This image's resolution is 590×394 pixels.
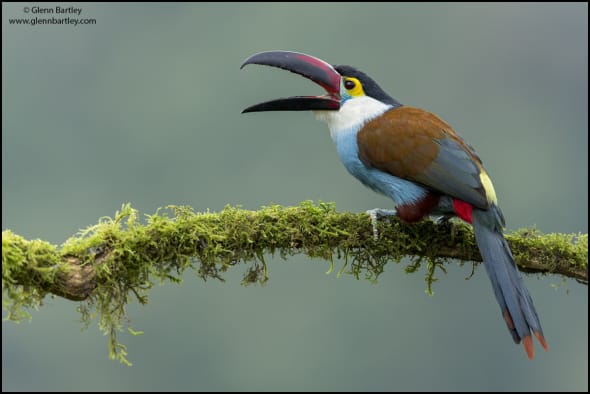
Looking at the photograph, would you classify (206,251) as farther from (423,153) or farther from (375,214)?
(423,153)

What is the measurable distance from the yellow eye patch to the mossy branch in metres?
A: 0.87

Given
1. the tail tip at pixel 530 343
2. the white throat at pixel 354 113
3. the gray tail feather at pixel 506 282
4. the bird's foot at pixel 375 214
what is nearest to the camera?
the tail tip at pixel 530 343

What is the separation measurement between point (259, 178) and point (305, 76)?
3074cm

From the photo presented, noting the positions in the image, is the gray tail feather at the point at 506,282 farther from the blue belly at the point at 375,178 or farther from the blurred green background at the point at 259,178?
the blurred green background at the point at 259,178

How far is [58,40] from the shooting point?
170 ft

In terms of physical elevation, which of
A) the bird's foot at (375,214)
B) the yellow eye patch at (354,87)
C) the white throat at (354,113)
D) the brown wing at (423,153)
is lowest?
the bird's foot at (375,214)

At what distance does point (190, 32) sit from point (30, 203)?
78.6ft

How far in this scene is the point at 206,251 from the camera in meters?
3.81

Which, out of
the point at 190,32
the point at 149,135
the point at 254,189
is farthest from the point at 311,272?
the point at 190,32

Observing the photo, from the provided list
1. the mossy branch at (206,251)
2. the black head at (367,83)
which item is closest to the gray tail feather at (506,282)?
Result: the mossy branch at (206,251)

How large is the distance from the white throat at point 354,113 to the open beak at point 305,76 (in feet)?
0.17

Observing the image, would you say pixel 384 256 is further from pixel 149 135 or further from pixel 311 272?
pixel 149 135

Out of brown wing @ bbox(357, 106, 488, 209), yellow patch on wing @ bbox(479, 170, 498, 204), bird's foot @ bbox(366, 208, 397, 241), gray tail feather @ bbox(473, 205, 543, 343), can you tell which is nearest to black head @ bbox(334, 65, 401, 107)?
brown wing @ bbox(357, 106, 488, 209)

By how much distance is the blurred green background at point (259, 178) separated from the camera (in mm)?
35438
